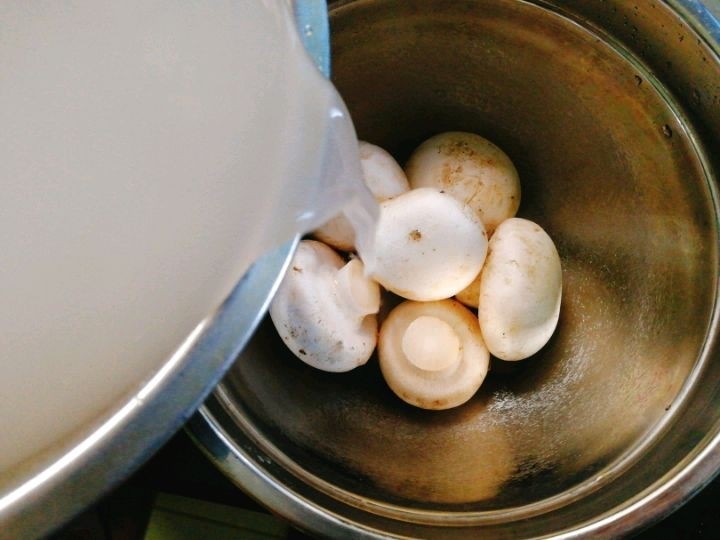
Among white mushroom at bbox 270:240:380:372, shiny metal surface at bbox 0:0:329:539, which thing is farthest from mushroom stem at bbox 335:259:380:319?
shiny metal surface at bbox 0:0:329:539

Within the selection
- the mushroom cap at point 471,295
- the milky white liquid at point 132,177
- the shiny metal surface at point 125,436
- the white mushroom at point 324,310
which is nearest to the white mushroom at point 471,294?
the mushroom cap at point 471,295

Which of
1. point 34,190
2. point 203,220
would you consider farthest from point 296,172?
point 34,190

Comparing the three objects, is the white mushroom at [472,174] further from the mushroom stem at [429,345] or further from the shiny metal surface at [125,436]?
the shiny metal surface at [125,436]

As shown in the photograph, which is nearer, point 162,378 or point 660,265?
point 162,378

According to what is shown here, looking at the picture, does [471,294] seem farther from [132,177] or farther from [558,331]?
[132,177]

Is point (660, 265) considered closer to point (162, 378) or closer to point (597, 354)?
point (597, 354)

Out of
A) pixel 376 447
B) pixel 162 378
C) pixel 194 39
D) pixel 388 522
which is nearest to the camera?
pixel 162 378

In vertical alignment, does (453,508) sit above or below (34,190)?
below

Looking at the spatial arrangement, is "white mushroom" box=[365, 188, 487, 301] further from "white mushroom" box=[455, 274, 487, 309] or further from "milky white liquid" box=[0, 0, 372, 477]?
"milky white liquid" box=[0, 0, 372, 477]

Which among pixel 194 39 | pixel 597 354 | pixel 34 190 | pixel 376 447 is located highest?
pixel 194 39
